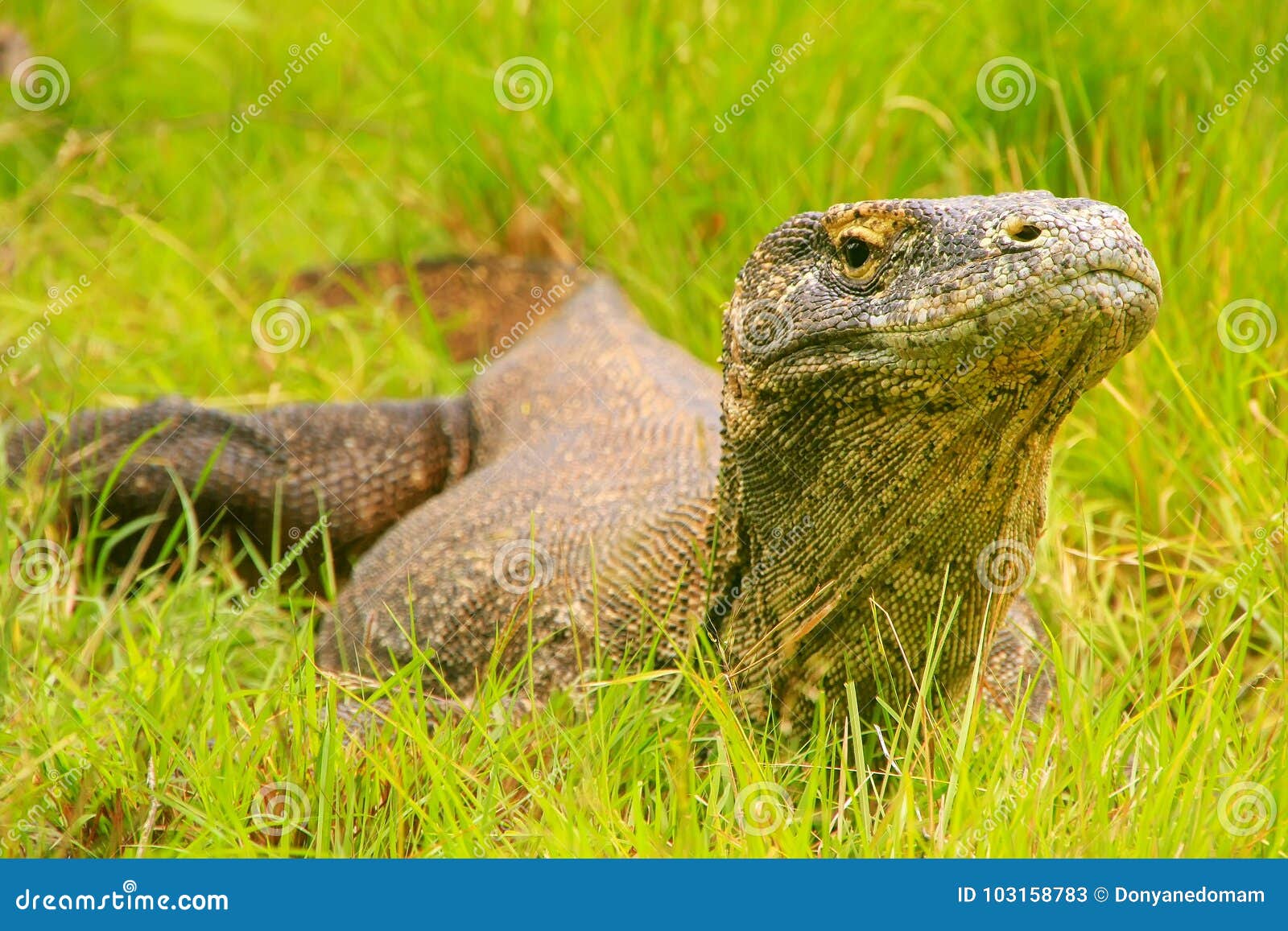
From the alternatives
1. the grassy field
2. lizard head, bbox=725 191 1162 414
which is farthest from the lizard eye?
the grassy field

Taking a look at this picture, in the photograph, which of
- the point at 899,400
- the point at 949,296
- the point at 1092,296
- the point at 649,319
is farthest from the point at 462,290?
the point at 1092,296

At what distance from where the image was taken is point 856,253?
113 inches

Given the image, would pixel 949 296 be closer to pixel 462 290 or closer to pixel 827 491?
pixel 827 491

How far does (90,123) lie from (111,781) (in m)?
5.57

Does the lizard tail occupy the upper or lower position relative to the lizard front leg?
upper

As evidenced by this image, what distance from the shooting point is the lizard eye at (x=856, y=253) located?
2.84m

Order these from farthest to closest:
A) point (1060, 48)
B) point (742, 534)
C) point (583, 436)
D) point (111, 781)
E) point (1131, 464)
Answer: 1. point (1060, 48)
2. point (583, 436)
3. point (1131, 464)
4. point (742, 534)
5. point (111, 781)

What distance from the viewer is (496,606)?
13.1 feet

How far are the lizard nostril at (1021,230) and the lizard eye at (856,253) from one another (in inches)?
13.5

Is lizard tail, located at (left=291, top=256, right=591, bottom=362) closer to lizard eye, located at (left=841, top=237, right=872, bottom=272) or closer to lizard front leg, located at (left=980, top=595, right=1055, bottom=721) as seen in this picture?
lizard front leg, located at (left=980, top=595, right=1055, bottom=721)

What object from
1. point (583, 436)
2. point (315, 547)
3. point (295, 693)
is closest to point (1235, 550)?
point (583, 436)

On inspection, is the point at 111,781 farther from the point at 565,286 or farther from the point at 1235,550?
the point at 565,286

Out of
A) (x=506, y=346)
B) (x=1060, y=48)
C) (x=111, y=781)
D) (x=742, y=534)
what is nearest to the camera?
(x=111, y=781)

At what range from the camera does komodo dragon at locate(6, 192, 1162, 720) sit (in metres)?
2.55
